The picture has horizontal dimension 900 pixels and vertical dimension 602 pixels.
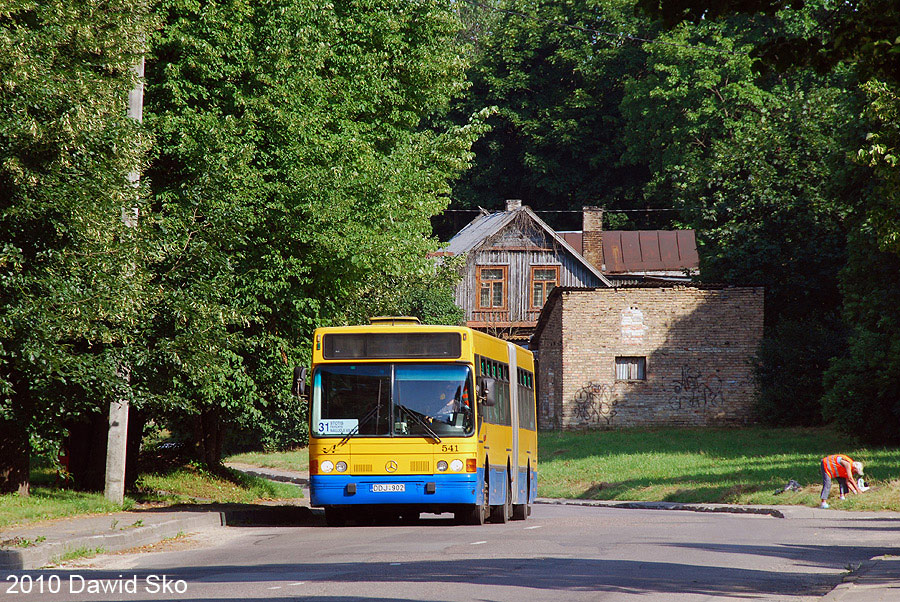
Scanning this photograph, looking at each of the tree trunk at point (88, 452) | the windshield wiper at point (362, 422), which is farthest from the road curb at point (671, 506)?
the tree trunk at point (88, 452)

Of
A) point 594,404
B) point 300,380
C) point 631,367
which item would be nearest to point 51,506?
point 300,380

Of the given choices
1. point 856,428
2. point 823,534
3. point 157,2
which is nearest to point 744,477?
point 856,428

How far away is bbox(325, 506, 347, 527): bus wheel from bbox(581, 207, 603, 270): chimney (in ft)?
161

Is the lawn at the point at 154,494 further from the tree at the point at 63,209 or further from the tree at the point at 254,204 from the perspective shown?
the tree at the point at 254,204

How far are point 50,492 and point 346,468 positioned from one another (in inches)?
225

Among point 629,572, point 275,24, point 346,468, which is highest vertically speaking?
point 275,24

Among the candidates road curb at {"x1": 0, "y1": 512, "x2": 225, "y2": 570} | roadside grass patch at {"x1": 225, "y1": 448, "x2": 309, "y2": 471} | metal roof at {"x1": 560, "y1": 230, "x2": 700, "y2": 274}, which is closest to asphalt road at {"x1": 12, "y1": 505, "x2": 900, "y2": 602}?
road curb at {"x1": 0, "y1": 512, "x2": 225, "y2": 570}

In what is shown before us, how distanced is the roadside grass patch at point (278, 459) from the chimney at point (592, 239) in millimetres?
22093

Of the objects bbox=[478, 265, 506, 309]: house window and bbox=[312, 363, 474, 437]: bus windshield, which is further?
bbox=[478, 265, 506, 309]: house window

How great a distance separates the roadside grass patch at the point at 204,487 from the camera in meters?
22.6

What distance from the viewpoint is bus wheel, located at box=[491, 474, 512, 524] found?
19.6m

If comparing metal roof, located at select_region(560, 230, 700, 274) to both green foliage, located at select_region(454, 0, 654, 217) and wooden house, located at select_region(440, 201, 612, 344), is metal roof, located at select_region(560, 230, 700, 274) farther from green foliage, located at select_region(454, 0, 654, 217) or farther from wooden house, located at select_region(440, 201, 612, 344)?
wooden house, located at select_region(440, 201, 612, 344)

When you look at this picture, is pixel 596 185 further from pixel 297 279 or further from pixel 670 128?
pixel 297 279

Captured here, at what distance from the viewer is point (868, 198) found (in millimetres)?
32188
